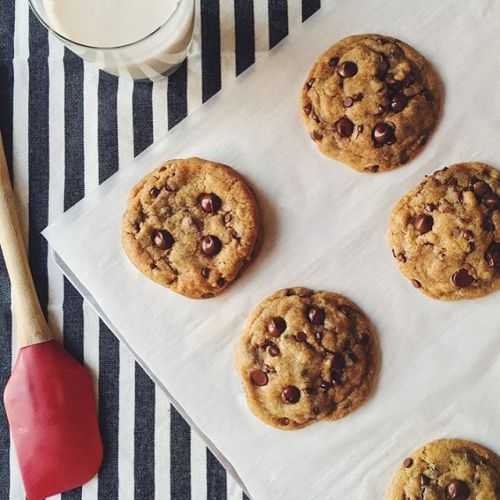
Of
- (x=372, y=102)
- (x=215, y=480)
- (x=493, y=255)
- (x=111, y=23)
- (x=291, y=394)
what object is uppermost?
(x=111, y=23)

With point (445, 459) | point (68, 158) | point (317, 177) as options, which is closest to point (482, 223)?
point (317, 177)

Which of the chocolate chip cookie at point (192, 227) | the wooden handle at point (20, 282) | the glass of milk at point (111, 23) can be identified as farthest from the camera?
the wooden handle at point (20, 282)

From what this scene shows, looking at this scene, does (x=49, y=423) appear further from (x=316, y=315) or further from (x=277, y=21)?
(x=277, y=21)

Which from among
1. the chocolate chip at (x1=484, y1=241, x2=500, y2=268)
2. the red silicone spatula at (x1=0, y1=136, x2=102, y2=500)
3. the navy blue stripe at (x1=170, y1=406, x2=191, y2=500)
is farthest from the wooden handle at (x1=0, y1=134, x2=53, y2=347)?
the chocolate chip at (x1=484, y1=241, x2=500, y2=268)

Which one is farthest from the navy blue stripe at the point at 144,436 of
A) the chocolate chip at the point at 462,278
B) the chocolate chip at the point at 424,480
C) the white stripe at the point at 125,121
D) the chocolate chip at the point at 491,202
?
the chocolate chip at the point at 491,202

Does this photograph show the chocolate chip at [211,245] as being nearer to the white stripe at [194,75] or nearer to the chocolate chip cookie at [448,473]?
the white stripe at [194,75]

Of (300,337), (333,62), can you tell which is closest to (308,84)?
(333,62)
